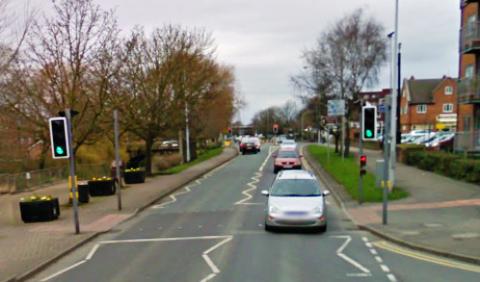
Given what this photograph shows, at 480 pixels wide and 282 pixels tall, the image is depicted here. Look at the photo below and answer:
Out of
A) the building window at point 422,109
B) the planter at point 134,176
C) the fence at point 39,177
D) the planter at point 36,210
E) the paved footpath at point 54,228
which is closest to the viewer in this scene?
the paved footpath at point 54,228

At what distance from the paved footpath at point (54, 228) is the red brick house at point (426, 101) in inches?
2404

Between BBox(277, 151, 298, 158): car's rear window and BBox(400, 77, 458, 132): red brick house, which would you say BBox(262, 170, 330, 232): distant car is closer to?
BBox(277, 151, 298, 158): car's rear window

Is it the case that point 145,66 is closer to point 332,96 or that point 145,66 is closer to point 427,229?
point 332,96

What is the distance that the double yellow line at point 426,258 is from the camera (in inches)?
392

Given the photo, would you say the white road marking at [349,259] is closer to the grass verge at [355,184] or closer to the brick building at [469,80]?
the grass verge at [355,184]

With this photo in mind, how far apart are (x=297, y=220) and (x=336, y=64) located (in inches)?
1168

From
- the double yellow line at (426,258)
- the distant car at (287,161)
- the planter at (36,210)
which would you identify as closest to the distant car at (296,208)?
the double yellow line at (426,258)

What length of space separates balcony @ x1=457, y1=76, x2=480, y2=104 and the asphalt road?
1675cm

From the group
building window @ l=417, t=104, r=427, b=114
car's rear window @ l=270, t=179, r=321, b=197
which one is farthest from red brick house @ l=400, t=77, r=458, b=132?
car's rear window @ l=270, t=179, r=321, b=197

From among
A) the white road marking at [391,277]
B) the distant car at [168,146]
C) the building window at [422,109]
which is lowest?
the distant car at [168,146]

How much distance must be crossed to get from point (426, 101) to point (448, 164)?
196ft

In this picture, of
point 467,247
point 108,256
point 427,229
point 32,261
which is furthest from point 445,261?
point 32,261

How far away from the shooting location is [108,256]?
1185cm

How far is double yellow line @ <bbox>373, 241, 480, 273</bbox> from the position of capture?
9.95m
